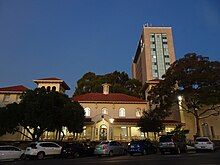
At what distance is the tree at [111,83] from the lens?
219 ft

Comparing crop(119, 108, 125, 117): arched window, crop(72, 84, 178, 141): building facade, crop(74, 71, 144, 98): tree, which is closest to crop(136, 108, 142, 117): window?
crop(72, 84, 178, 141): building facade

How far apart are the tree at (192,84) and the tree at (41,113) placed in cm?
1422

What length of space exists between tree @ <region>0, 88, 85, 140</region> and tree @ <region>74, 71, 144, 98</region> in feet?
101

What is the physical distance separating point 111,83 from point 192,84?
35769 mm

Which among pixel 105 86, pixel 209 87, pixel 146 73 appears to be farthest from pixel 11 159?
pixel 146 73

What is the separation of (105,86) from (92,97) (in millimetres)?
5585

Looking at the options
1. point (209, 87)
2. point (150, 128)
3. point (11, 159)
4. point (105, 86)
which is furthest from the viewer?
point (105, 86)

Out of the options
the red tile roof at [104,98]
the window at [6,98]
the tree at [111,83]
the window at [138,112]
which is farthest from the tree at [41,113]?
the tree at [111,83]

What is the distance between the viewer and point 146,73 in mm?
101500

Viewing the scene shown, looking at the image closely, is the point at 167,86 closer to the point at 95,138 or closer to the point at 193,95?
the point at 193,95

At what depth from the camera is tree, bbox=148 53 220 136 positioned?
3647cm

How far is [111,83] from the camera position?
71.8m

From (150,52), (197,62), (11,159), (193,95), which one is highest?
(150,52)

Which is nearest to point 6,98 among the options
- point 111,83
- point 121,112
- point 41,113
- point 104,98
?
point 104,98
